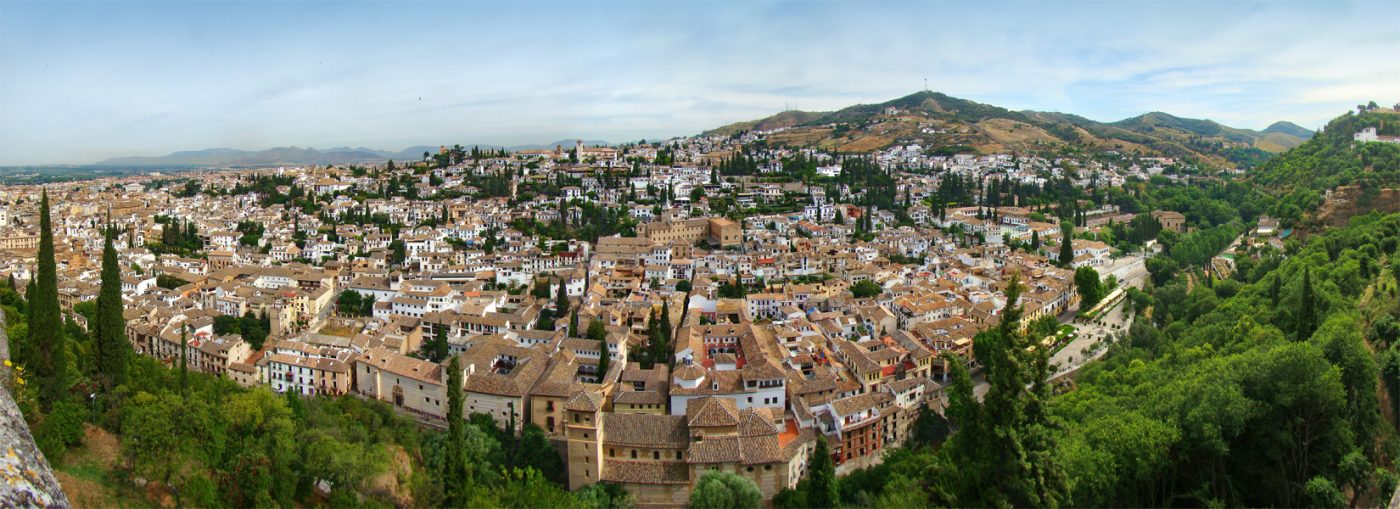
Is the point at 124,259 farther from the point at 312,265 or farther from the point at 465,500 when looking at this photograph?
the point at 465,500

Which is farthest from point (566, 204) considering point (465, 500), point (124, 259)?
point (465, 500)

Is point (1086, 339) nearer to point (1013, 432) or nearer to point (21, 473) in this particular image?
point (1013, 432)

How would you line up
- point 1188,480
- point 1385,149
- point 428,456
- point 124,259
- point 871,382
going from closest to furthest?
point 1188,480 → point 428,456 → point 871,382 → point 124,259 → point 1385,149

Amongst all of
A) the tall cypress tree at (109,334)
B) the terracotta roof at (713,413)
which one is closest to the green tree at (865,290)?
the terracotta roof at (713,413)

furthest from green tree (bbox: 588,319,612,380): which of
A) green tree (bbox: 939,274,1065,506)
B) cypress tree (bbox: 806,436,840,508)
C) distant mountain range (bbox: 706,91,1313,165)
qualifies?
distant mountain range (bbox: 706,91,1313,165)

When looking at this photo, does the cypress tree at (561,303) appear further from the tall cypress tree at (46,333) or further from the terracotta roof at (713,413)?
the tall cypress tree at (46,333)

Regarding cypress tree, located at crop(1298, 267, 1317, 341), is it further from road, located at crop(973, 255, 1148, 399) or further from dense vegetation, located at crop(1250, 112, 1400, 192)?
dense vegetation, located at crop(1250, 112, 1400, 192)
